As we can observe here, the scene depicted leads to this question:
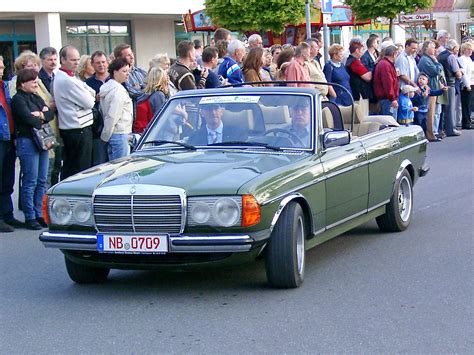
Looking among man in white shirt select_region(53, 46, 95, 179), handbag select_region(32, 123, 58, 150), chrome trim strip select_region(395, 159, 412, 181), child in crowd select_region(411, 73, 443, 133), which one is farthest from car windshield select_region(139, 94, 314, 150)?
child in crowd select_region(411, 73, 443, 133)

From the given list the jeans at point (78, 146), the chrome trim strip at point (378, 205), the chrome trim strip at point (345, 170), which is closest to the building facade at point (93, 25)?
the jeans at point (78, 146)

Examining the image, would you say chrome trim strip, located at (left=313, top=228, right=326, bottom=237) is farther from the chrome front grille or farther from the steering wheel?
the chrome front grille

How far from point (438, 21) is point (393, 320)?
54.9m

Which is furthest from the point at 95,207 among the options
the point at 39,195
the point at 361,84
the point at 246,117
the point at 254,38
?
the point at 361,84

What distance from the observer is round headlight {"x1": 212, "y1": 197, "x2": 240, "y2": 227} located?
6770 mm

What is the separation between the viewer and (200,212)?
6.79 meters

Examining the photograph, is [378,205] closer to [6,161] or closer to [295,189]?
[295,189]

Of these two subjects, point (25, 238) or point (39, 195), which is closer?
point (25, 238)

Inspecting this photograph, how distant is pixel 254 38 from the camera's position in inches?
632

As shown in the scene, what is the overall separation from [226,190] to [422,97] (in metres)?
12.9

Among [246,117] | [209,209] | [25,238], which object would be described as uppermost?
[246,117]

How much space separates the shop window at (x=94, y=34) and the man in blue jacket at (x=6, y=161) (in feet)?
79.7

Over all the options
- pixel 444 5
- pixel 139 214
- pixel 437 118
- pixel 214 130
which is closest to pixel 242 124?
pixel 214 130

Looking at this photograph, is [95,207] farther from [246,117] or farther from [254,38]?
[254,38]
